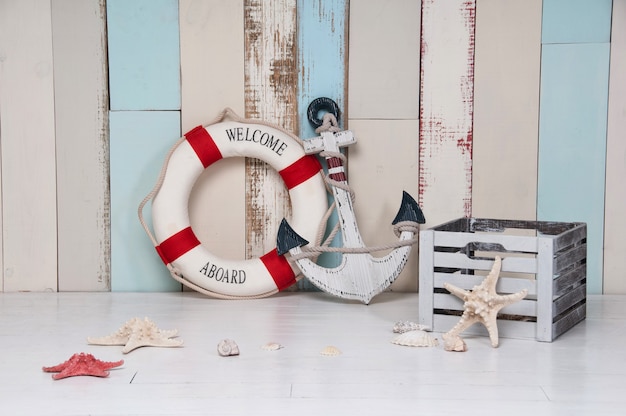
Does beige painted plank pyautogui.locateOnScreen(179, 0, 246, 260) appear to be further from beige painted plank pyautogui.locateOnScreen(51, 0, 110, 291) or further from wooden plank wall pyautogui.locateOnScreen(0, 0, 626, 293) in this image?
beige painted plank pyautogui.locateOnScreen(51, 0, 110, 291)

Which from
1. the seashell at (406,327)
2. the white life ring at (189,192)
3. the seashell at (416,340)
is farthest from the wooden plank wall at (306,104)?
the seashell at (416,340)

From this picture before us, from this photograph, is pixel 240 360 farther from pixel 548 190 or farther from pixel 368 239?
pixel 548 190

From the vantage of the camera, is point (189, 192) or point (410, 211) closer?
point (410, 211)

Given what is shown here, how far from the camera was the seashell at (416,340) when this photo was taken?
2141mm

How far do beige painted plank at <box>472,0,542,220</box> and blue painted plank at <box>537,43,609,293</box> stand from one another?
37 mm

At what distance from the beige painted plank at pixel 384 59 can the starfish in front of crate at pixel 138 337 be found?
41.5 inches

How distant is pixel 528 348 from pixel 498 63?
1.06m

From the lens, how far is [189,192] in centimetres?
272

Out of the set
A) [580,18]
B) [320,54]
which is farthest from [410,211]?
[580,18]

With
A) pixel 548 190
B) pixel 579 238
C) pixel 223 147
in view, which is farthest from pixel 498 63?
pixel 223 147

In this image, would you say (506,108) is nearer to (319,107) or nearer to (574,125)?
(574,125)

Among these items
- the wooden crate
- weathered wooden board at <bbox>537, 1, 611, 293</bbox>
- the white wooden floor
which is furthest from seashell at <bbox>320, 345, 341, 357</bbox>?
weathered wooden board at <bbox>537, 1, 611, 293</bbox>

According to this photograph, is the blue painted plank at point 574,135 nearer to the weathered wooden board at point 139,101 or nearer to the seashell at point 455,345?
the seashell at point 455,345

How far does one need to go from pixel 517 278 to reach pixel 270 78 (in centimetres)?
107
